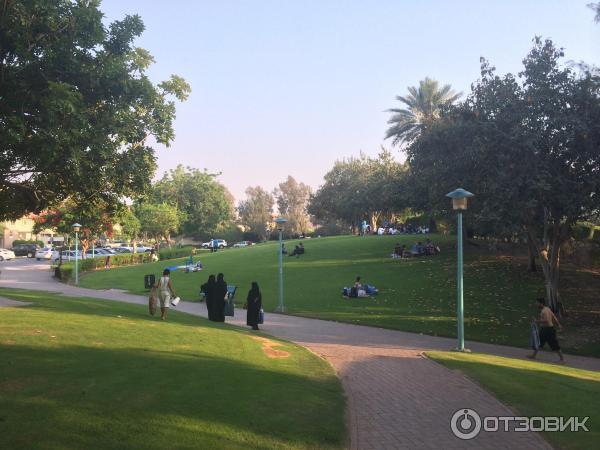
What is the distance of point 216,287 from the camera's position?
16.6 metres

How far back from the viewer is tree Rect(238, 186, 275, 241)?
8569 cm

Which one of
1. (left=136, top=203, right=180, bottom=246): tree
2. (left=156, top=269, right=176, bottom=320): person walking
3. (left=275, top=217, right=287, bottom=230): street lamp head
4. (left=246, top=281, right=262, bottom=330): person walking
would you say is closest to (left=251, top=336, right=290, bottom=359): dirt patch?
(left=246, top=281, right=262, bottom=330): person walking

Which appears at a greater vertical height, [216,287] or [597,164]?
[597,164]

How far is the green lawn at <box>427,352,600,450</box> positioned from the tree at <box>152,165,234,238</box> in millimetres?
65480

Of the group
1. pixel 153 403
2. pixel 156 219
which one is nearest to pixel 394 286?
pixel 153 403

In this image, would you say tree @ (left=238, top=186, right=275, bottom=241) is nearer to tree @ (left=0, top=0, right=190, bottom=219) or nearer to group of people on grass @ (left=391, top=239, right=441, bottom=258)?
group of people on grass @ (left=391, top=239, right=441, bottom=258)

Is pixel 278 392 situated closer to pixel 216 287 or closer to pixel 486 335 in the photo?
pixel 216 287

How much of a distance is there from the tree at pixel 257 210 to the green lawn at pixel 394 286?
132 feet

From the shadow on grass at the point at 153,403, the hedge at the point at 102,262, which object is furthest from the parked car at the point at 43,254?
the shadow on grass at the point at 153,403

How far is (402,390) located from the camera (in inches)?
339

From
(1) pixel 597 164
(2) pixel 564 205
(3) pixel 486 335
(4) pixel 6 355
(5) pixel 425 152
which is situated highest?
(5) pixel 425 152

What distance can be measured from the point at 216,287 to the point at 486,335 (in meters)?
9.09

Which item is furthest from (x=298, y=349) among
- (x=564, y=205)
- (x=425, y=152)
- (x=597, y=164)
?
(x=425, y=152)

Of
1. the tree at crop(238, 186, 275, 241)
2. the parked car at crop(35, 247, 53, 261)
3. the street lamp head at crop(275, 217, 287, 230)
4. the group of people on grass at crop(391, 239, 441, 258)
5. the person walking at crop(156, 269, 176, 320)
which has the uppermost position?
the tree at crop(238, 186, 275, 241)
